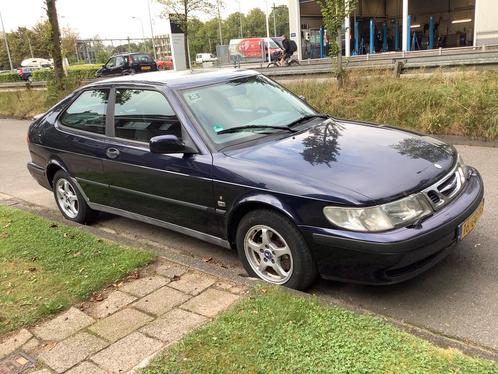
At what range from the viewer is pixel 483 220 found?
4.89 m

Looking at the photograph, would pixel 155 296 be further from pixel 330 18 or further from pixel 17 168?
pixel 330 18

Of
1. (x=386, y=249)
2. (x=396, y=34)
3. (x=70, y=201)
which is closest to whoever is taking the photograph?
(x=386, y=249)

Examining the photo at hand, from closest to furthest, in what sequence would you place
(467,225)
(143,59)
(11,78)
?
(467,225) → (143,59) → (11,78)

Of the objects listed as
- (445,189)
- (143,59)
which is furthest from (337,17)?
(143,59)

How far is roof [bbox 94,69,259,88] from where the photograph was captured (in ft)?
15.0

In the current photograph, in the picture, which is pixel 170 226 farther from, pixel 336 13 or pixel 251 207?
pixel 336 13

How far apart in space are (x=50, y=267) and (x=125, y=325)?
134cm


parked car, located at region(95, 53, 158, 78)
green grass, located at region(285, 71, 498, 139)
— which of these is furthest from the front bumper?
parked car, located at region(95, 53, 158, 78)

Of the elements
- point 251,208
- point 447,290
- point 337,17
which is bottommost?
point 447,290

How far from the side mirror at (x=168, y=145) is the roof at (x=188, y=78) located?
656 millimetres

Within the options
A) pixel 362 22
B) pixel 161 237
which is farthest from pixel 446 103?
pixel 362 22

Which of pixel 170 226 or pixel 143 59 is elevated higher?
pixel 143 59

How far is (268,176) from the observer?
3.63 meters

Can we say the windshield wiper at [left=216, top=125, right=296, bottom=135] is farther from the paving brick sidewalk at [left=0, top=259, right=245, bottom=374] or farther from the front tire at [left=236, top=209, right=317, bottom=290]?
the paving brick sidewalk at [left=0, top=259, right=245, bottom=374]
